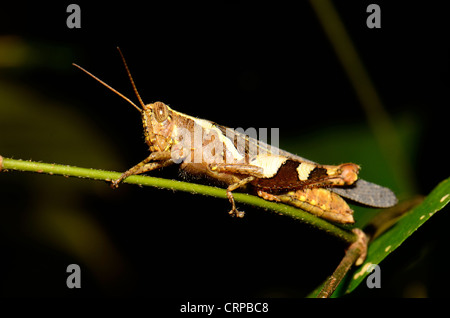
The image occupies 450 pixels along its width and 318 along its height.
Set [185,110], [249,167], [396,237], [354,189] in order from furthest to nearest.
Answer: [185,110] < [354,189] < [249,167] < [396,237]

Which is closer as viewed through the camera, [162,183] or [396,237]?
[162,183]

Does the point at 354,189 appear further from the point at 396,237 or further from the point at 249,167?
the point at 249,167

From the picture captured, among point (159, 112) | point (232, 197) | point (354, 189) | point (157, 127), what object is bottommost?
point (232, 197)

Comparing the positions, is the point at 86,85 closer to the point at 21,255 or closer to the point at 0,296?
the point at 21,255

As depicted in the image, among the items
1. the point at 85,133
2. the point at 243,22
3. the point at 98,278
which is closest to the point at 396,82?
the point at 243,22

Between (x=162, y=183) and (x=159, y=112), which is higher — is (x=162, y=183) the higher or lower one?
the lower one

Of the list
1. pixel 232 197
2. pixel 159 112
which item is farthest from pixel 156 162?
pixel 232 197
